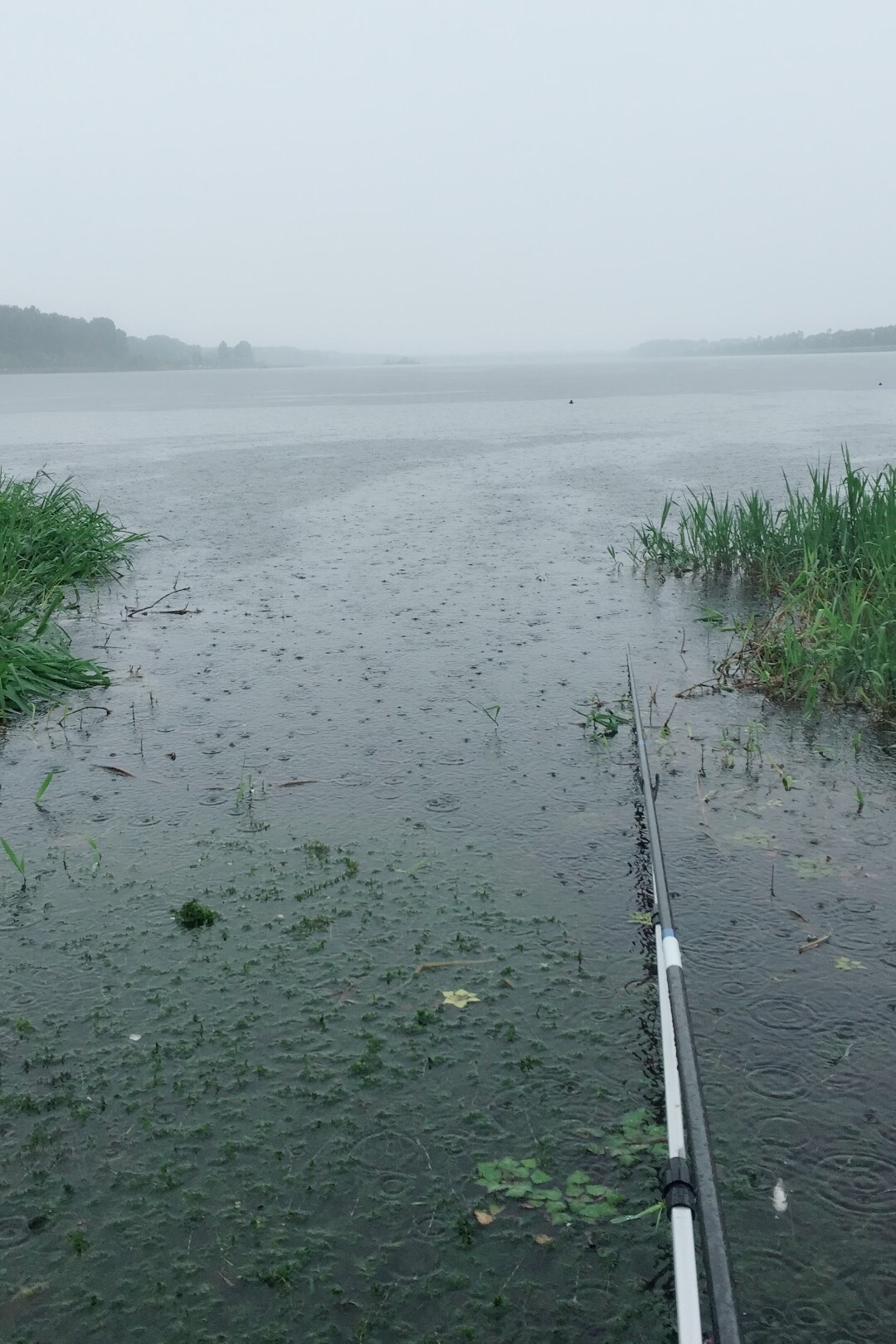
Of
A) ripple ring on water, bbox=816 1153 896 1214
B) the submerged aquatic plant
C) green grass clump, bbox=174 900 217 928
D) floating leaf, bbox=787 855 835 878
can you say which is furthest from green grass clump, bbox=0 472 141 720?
ripple ring on water, bbox=816 1153 896 1214

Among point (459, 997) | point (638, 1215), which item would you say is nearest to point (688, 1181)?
point (638, 1215)

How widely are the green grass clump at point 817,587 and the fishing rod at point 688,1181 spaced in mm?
5419

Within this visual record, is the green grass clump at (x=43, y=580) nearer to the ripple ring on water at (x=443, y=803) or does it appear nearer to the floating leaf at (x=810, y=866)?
the ripple ring on water at (x=443, y=803)

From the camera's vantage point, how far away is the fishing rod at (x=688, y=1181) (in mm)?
2549

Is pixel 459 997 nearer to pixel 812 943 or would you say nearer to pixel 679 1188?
pixel 812 943

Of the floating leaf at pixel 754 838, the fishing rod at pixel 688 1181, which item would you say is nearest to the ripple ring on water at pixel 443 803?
the floating leaf at pixel 754 838

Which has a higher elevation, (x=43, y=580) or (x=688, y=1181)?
(x=43, y=580)

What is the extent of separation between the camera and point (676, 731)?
8.41 metres

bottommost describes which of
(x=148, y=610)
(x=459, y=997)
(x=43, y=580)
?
(x=459, y=997)

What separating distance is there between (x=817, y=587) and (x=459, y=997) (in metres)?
7.02

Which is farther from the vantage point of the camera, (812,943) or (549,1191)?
(812,943)

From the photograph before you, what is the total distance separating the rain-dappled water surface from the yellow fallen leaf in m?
0.04

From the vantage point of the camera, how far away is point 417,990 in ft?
16.3

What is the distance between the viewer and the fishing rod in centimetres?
255
